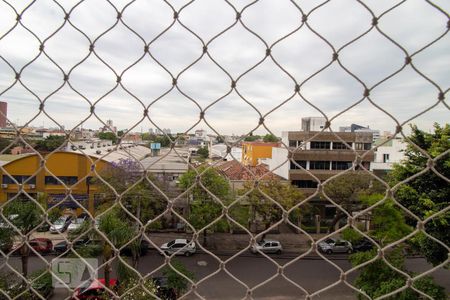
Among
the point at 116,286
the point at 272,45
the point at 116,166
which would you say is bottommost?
the point at 116,286

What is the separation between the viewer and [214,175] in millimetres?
3961

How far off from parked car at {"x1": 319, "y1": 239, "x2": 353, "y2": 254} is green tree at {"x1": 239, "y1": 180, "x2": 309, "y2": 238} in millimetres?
899

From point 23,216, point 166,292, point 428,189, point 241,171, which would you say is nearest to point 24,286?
point 23,216

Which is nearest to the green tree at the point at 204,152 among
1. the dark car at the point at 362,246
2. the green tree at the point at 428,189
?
the green tree at the point at 428,189

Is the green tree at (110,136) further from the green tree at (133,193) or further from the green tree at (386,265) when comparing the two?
the green tree at (133,193)

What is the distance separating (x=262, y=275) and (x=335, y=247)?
2175 millimetres

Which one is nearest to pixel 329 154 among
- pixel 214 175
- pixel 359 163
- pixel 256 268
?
pixel 256 268

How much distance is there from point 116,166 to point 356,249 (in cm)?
564

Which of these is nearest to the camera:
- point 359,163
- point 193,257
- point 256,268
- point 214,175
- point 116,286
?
point 359,163

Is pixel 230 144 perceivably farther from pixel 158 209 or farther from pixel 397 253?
pixel 158 209

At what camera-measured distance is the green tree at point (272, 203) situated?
724cm

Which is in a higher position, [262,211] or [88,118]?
[88,118]

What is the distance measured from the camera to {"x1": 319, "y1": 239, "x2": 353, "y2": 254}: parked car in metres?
8.00

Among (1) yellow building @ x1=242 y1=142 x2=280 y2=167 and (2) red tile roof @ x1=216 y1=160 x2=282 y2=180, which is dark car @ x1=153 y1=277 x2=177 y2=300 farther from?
(1) yellow building @ x1=242 y1=142 x2=280 y2=167
